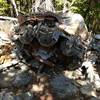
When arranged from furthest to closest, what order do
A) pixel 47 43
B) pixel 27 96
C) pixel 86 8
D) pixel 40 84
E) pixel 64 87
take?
pixel 86 8 < pixel 47 43 < pixel 40 84 < pixel 64 87 < pixel 27 96

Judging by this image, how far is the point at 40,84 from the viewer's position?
4.59 metres

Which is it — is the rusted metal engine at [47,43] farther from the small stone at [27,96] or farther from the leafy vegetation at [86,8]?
the leafy vegetation at [86,8]

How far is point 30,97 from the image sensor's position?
13.7 ft

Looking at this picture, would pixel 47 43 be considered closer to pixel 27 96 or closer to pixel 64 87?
pixel 64 87

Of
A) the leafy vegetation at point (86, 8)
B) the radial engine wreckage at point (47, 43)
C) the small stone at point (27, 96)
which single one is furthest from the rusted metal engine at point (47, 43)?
the leafy vegetation at point (86, 8)

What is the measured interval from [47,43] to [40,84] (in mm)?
885

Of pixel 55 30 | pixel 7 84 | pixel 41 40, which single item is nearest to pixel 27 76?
pixel 7 84

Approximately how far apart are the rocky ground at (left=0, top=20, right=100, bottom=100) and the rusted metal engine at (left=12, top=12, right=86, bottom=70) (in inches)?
9.1

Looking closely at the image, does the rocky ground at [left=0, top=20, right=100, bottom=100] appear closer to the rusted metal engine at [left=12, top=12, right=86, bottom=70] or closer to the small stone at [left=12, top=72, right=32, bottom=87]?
the small stone at [left=12, top=72, right=32, bottom=87]

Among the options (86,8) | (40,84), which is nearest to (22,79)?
(40,84)

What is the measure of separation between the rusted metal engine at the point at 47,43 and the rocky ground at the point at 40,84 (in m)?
0.23

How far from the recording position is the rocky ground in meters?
4.29

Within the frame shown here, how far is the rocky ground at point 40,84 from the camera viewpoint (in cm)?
429

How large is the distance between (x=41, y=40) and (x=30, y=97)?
1.27m
